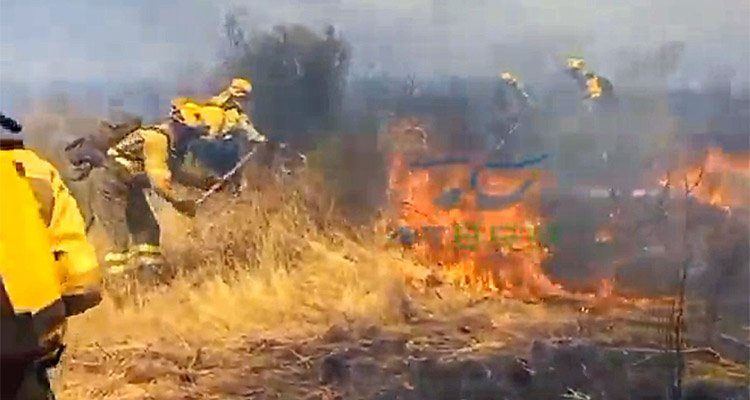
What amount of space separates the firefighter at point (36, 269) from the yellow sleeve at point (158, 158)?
9cm

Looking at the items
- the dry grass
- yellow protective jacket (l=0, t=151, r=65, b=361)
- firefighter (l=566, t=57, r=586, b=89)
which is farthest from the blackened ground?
firefighter (l=566, t=57, r=586, b=89)

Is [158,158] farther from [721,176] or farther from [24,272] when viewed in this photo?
[721,176]

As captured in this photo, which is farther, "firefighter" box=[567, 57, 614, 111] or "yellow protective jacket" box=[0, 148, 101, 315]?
"firefighter" box=[567, 57, 614, 111]

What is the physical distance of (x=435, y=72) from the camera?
122 centimetres

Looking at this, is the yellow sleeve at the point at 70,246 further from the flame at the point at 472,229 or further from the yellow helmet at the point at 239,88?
the flame at the point at 472,229

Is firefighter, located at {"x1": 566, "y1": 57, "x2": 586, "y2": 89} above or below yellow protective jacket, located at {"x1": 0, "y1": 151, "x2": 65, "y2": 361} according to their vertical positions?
above

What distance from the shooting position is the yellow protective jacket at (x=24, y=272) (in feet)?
3.41

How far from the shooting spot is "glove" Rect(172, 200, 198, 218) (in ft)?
3.96

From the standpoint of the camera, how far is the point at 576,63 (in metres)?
1.23

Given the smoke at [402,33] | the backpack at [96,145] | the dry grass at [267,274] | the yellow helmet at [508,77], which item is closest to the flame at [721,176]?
the smoke at [402,33]

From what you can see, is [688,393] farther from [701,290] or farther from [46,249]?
[46,249]

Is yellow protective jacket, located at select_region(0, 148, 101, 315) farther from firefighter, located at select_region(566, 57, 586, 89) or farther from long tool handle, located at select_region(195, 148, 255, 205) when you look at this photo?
firefighter, located at select_region(566, 57, 586, 89)

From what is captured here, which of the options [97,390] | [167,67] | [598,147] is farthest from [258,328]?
[598,147]

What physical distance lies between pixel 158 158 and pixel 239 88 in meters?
0.11
